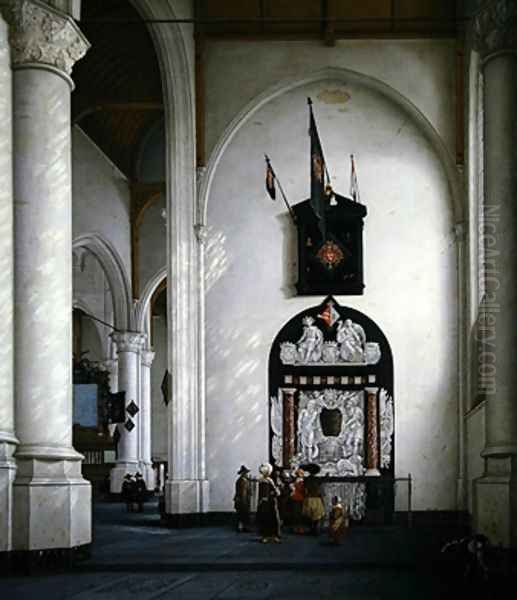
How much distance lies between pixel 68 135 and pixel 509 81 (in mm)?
5639

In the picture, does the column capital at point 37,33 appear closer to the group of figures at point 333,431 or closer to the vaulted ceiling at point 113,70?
the group of figures at point 333,431

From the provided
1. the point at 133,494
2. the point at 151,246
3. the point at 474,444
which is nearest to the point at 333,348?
the point at 474,444

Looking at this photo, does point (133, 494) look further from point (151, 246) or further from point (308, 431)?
point (151, 246)

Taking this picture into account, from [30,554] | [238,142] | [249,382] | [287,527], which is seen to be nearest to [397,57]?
[238,142]

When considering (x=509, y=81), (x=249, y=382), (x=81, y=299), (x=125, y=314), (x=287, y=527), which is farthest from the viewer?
(x=81, y=299)

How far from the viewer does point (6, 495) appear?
14.5 metres

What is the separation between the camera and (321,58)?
83.5 ft

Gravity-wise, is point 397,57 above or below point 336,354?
above

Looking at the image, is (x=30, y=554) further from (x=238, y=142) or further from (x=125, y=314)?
(x=125, y=314)

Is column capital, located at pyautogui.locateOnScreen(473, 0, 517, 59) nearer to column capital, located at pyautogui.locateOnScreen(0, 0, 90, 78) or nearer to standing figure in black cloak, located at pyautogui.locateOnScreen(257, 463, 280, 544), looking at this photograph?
column capital, located at pyautogui.locateOnScreen(0, 0, 90, 78)

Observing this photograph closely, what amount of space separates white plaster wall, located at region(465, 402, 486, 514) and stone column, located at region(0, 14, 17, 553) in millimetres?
10026

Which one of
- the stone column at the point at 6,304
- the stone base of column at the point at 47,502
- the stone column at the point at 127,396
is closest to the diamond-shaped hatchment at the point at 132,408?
the stone column at the point at 127,396

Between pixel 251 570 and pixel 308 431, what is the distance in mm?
10134

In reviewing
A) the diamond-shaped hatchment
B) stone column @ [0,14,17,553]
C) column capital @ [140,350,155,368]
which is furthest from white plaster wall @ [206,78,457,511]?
column capital @ [140,350,155,368]
